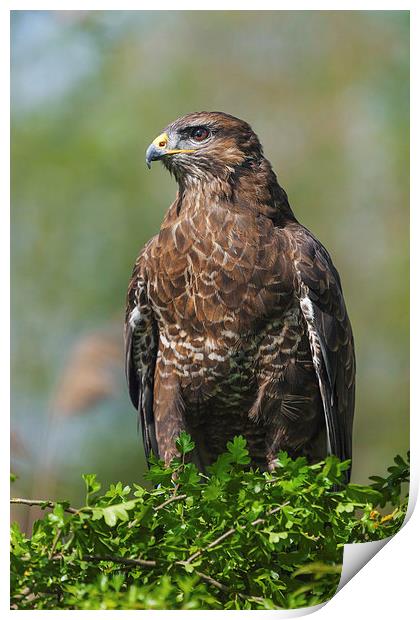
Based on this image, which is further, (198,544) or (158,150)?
(158,150)

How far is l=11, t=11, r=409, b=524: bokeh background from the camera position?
310 centimetres

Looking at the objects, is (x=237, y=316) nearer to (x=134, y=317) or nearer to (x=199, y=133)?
(x=134, y=317)

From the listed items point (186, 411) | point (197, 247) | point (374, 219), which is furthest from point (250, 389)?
point (374, 219)

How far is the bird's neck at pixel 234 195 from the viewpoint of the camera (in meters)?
3.52

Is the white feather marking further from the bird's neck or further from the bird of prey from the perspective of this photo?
the bird's neck

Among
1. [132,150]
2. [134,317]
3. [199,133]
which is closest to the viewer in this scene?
[132,150]

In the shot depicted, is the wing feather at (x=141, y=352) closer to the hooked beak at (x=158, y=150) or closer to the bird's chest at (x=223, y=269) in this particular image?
the bird's chest at (x=223, y=269)

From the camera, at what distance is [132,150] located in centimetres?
322

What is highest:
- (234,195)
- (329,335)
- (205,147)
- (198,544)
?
(205,147)

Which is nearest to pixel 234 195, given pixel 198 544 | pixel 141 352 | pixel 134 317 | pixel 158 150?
pixel 158 150

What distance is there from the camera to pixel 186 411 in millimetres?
3691

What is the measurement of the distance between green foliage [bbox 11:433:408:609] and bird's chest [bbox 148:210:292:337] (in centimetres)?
64

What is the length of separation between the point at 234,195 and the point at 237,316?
0.42 m

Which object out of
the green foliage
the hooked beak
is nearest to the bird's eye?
the hooked beak
